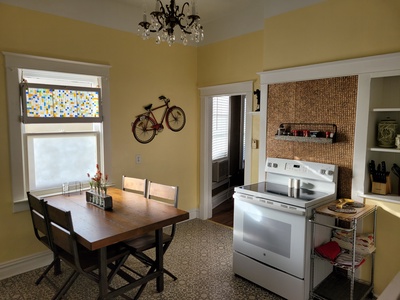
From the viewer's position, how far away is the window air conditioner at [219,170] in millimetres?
5258

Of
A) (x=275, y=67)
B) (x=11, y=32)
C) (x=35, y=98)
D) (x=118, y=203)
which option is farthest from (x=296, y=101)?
(x=11, y=32)

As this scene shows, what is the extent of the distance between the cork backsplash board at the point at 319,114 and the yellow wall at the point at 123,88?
147 cm

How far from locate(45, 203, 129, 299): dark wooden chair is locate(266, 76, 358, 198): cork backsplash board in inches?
74.9

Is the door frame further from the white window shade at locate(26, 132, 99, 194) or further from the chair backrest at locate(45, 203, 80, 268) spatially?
the chair backrest at locate(45, 203, 80, 268)

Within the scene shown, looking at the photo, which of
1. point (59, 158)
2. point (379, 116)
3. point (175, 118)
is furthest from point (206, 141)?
point (379, 116)

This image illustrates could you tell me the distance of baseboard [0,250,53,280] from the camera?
2.86 meters

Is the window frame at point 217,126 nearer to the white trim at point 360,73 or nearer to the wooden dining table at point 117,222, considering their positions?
the white trim at point 360,73

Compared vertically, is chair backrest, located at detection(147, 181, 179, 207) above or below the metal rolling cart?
above

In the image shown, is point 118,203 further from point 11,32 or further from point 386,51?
point 386,51

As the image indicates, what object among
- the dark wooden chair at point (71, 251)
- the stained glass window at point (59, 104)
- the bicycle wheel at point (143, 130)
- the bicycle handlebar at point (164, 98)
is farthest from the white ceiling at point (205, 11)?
the dark wooden chair at point (71, 251)

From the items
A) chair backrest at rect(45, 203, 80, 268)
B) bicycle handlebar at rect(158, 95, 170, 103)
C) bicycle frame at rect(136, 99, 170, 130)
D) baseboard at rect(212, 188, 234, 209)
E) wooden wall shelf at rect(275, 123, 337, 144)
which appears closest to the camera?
chair backrest at rect(45, 203, 80, 268)

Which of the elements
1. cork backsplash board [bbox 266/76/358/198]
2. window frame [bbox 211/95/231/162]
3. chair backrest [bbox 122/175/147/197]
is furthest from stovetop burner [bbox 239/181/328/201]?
window frame [bbox 211/95/231/162]

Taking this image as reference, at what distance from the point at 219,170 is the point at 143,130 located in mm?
1946

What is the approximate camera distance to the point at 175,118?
13.6 feet
